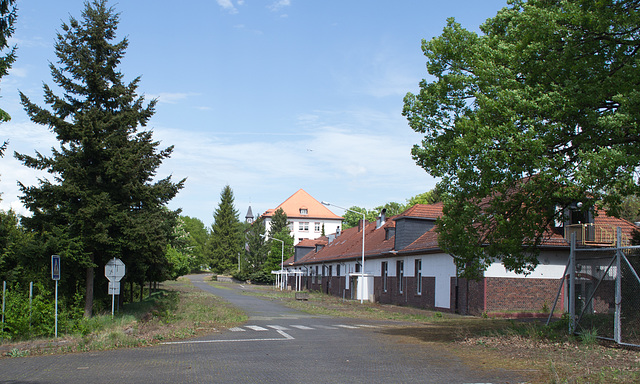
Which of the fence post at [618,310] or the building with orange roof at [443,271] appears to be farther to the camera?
the building with orange roof at [443,271]

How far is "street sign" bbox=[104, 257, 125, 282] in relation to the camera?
19.8 metres

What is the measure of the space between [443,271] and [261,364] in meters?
21.2

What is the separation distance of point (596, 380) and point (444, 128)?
8.48 m

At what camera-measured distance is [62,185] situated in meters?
19.6

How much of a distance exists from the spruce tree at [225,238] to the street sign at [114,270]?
3535 inches

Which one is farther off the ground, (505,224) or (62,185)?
(62,185)

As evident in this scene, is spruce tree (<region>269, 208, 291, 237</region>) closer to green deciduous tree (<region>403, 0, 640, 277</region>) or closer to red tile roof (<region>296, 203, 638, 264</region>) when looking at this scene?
red tile roof (<region>296, 203, 638, 264</region>)

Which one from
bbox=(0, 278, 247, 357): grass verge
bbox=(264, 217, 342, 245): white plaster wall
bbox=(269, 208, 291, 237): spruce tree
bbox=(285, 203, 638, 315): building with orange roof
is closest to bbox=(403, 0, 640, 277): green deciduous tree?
bbox=(285, 203, 638, 315): building with orange roof

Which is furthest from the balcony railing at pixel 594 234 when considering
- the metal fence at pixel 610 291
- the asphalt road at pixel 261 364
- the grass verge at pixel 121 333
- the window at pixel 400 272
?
the grass verge at pixel 121 333

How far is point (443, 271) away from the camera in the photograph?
30.6 m

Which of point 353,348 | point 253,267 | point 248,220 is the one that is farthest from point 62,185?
point 248,220

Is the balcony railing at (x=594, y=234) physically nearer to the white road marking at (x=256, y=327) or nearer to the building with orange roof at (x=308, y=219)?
the white road marking at (x=256, y=327)

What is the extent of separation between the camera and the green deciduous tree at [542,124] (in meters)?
11.6

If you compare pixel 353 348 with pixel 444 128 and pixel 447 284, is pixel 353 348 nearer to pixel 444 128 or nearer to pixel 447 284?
pixel 444 128
